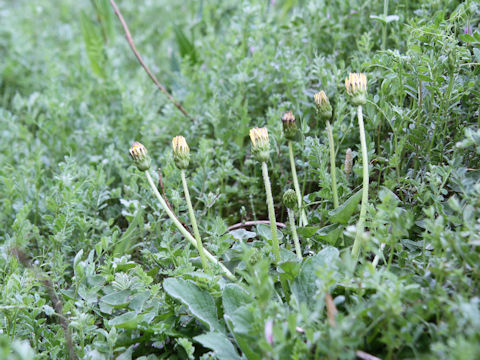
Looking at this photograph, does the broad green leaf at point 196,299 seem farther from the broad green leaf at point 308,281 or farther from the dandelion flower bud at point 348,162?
the dandelion flower bud at point 348,162

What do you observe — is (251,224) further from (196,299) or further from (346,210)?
(196,299)

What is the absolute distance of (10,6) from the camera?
4.55 m

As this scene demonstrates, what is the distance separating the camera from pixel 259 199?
6.92ft

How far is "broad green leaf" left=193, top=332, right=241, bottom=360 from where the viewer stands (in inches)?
48.2

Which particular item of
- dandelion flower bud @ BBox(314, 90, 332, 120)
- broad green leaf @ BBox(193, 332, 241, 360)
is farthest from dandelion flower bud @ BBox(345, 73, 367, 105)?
broad green leaf @ BBox(193, 332, 241, 360)

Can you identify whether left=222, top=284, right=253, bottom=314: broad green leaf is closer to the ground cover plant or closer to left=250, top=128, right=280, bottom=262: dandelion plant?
the ground cover plant

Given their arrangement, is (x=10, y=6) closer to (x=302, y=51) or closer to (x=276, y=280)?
(x=302, y=51)

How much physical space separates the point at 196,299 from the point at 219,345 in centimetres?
15


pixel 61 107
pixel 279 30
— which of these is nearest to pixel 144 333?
pixel 61 107

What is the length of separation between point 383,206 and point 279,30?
1.83m

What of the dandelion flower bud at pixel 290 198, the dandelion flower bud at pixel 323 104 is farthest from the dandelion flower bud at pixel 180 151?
the dandelion flower bud at pixel 323 104

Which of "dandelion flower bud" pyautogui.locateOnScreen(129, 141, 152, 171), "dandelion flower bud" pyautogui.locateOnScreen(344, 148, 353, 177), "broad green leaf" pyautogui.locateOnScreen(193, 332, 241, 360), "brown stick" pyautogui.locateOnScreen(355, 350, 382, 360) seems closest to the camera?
"brown stick" pyautogui.locateOnScreen(355, 350, 382, 360)

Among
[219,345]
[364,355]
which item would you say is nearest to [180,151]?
[219,345]

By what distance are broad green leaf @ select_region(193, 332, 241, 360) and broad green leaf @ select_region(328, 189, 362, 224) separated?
54 centimetres
